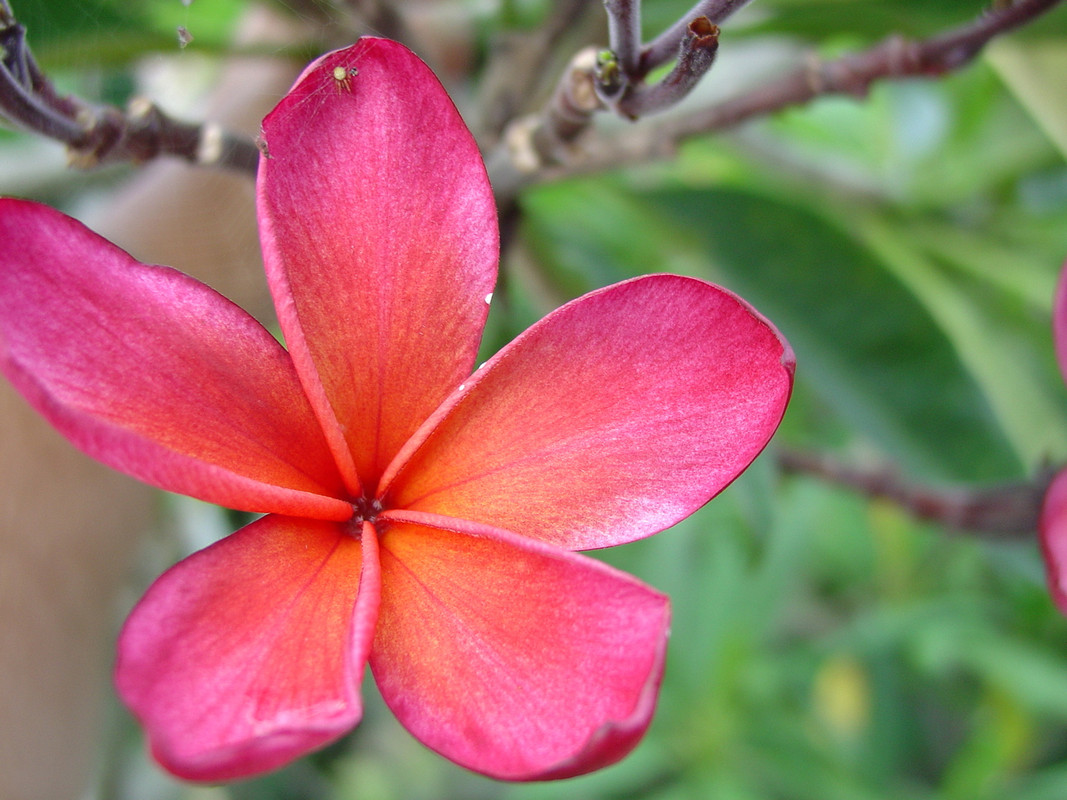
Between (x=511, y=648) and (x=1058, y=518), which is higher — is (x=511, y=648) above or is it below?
above

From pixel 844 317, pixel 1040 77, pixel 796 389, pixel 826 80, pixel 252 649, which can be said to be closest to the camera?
pixel 252 649

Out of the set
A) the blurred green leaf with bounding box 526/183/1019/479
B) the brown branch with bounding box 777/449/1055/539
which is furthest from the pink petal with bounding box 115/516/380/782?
the blurred green leaf with bounding box 526/183/1019/479

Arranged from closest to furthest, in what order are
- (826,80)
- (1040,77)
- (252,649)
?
(252,649), (826,80), (1040,77)

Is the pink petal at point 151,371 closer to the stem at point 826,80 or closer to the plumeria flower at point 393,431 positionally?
the plumeria flower at point 393,431

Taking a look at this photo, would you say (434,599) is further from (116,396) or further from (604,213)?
(604,213)

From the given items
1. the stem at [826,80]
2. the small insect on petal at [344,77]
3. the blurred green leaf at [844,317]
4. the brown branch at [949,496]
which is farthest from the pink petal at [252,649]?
the blurred green leaf at [844,317]

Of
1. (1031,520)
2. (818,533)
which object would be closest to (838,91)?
(1031,520)

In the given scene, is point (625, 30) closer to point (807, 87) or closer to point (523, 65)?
point (807, 87)

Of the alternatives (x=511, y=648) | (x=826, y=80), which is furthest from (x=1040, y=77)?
(x=511, y=648)
